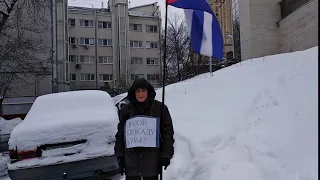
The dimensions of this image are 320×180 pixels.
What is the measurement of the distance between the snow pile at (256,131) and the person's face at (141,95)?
5.95 ft

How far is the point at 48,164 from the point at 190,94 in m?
7.23

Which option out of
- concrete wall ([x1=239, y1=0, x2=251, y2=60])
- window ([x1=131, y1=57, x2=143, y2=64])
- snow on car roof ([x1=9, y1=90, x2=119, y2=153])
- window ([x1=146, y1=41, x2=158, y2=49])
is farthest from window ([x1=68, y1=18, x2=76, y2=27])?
snow on car roof ([x1=9, y1=90, x2=119, y2=153])

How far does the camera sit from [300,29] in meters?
16.2

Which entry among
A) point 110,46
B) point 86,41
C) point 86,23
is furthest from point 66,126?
point 86,23

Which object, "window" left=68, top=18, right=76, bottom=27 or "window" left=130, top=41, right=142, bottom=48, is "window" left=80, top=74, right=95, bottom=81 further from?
"window" left=130, top=41, right=142, bottom=48

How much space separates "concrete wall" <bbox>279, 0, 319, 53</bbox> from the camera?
1496cm

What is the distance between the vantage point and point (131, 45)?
176 feet

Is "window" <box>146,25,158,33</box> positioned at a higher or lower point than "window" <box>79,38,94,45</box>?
higher

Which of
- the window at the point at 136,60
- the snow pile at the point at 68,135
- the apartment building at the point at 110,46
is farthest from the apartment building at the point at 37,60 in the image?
the snow pile at the point at 68,135

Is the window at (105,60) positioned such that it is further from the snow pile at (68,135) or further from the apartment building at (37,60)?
the snow pile at (68,135)

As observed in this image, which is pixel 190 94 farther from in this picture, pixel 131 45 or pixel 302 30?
pixel 131 45

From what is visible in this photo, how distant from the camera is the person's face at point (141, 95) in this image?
149 inches

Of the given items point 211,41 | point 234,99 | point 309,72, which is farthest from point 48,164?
point 309,72

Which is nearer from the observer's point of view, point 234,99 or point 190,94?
point 234,99
